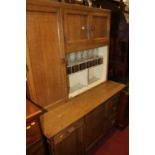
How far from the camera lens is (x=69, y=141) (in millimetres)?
1485

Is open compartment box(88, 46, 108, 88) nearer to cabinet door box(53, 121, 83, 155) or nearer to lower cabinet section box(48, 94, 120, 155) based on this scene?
lower cabinet section box(48, 94, 120, 155)

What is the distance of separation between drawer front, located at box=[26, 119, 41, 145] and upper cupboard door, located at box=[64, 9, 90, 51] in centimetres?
79

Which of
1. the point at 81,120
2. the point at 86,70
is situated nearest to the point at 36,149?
the point at 81,120

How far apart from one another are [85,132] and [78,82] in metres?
0.71

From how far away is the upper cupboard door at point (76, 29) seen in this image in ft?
4.94

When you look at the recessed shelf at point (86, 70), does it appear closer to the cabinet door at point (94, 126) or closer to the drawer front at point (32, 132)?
the cabinet door at point (94, 126)

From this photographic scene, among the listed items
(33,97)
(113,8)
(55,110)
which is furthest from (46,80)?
(113,8)

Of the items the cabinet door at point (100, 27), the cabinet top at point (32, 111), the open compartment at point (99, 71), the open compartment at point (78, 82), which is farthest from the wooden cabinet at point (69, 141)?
the cabinet door at point (100, 27)

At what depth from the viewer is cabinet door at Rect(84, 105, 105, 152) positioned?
5.59 feet
